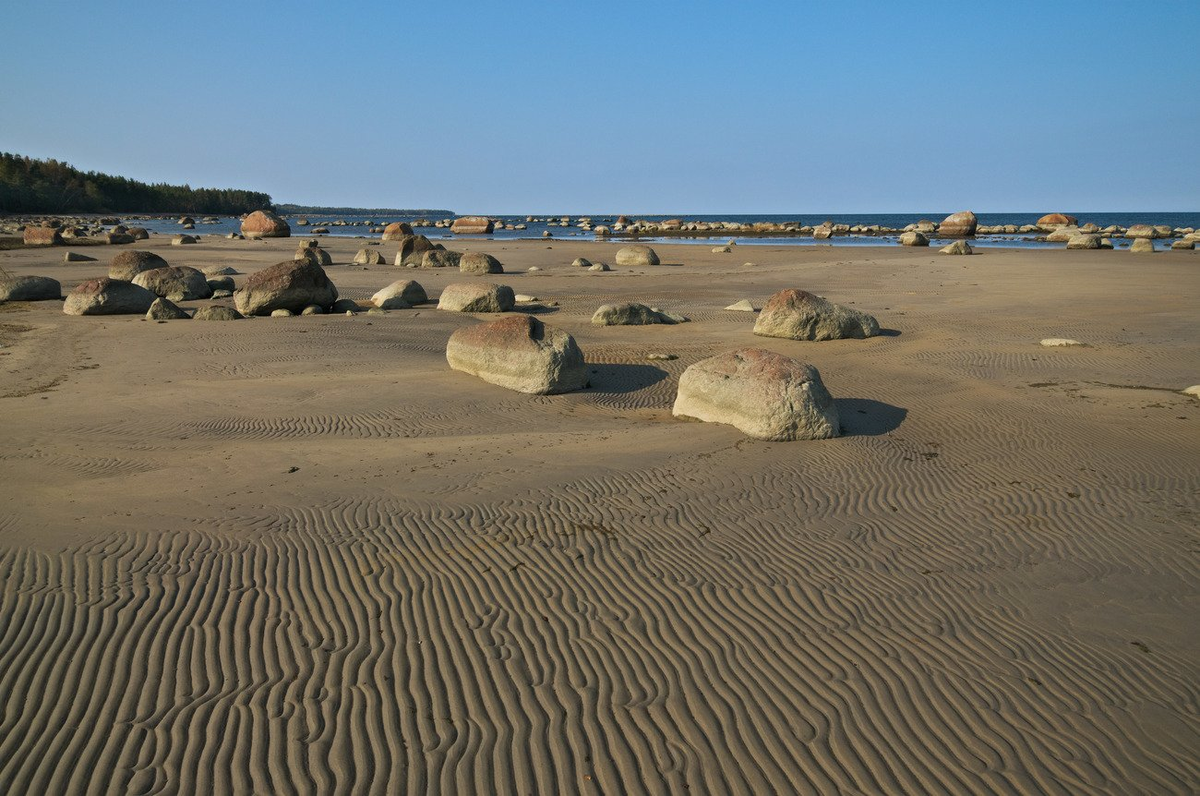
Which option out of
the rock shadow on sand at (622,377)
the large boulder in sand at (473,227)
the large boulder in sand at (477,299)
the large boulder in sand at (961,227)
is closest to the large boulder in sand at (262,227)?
the large boulder in sand at (473,227)

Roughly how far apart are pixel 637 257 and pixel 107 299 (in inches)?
830

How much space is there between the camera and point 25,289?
20.6 metres

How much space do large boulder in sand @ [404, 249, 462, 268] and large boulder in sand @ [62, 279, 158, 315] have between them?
13817mm

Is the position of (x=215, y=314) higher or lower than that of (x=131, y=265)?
lower

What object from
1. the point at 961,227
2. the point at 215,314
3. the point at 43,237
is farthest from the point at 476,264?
the point at 961,227

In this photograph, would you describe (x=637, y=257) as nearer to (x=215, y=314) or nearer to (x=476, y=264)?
(x=476, y=264)

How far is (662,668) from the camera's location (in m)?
5.14

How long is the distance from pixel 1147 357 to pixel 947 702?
39.9 ft

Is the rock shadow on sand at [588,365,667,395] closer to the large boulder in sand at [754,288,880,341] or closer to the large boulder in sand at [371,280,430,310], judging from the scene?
the large boulder in sand at [754,288,880,341]

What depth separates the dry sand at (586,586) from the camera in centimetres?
434

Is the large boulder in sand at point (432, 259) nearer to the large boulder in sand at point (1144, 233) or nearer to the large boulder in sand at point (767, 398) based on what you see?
the large boulder in sand at point (767, 398)

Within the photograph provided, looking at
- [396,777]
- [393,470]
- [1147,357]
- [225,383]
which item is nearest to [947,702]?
[396,777]

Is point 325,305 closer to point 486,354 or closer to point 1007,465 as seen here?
point 486,354

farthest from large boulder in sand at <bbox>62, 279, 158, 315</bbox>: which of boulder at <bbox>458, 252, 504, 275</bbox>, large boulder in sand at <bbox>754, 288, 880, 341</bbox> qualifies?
large boulder in sand at <bbox>754, 288, 880, 341</bbox>
